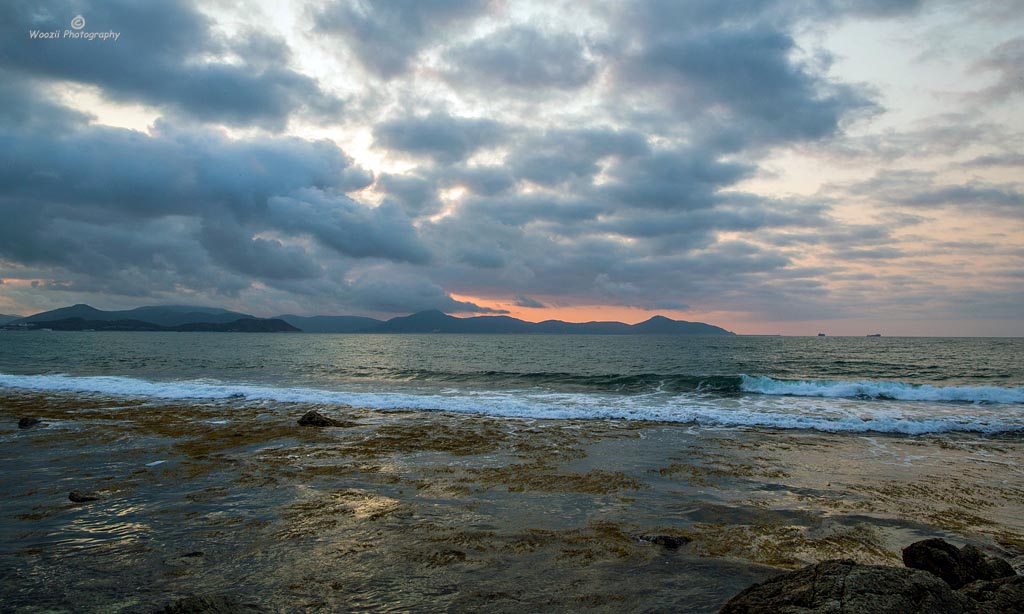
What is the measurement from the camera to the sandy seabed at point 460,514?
5.64 metres

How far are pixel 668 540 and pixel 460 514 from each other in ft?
11.0

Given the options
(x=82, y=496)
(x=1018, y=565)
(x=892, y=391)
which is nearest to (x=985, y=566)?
(x=1018, y=565)

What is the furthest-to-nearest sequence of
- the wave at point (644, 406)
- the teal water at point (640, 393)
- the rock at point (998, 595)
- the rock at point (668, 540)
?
the teal water at point (640, 393)
the wave at point (644, 406)
the rock at point (668, 540)
the rock at point (998, 595)

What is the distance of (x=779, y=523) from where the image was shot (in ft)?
26.3

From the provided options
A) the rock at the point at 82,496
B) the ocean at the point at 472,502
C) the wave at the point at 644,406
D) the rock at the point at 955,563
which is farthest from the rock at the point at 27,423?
the rock at the point at 955,563

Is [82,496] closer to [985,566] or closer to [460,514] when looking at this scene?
[460,514]

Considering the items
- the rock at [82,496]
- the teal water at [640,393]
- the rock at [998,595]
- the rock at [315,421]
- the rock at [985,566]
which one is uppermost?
the rock at [998,595]

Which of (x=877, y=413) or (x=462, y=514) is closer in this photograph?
(x=462, y=514)

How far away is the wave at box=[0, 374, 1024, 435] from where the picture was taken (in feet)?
60.8

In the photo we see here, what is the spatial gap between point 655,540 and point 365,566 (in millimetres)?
4057

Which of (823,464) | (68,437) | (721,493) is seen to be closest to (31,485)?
(68,437)

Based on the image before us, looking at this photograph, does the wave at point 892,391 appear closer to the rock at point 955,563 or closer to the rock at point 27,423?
the rock at point 955,563

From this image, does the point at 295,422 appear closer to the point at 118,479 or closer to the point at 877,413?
the point at 118,479

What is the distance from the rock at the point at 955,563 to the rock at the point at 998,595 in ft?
3.17
